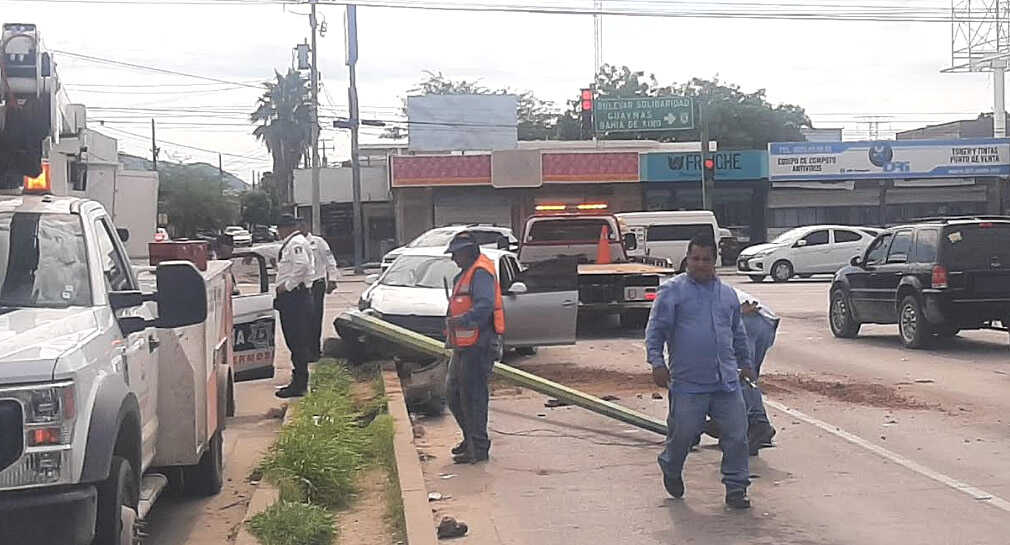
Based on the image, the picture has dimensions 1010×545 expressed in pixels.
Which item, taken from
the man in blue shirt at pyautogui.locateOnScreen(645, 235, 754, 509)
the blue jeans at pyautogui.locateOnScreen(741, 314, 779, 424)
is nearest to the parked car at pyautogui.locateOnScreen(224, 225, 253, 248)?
the blue jeans at pyautogui.locateOnScreen(741, 314, 779, 424)

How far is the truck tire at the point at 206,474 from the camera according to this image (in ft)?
26.4

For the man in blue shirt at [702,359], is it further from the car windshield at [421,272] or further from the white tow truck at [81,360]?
the car windshield at [421,272]

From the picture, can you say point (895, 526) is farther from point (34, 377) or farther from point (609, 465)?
point (34, 377)

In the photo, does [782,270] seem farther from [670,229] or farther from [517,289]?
[517,289]

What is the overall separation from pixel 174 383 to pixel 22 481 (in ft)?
7.99

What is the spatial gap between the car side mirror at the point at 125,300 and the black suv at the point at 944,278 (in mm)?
12264

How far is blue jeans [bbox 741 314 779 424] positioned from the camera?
9188mm

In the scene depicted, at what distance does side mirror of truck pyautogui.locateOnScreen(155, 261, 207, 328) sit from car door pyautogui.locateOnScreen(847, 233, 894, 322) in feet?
43.6

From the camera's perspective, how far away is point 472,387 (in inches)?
362

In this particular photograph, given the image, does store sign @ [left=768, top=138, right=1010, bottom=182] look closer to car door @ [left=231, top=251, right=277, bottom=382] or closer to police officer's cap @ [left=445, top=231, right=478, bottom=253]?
car door @ [left=231, top=251, right=277, bottom=382]

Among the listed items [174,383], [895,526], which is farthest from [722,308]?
[174,383]

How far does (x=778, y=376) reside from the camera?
46.0 feet

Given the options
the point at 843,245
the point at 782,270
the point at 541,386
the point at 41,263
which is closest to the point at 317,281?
the point at 541,386

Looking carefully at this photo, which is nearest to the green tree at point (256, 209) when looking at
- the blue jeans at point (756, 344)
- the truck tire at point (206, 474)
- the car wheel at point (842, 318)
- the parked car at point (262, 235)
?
the parked car at point (262, 235)
